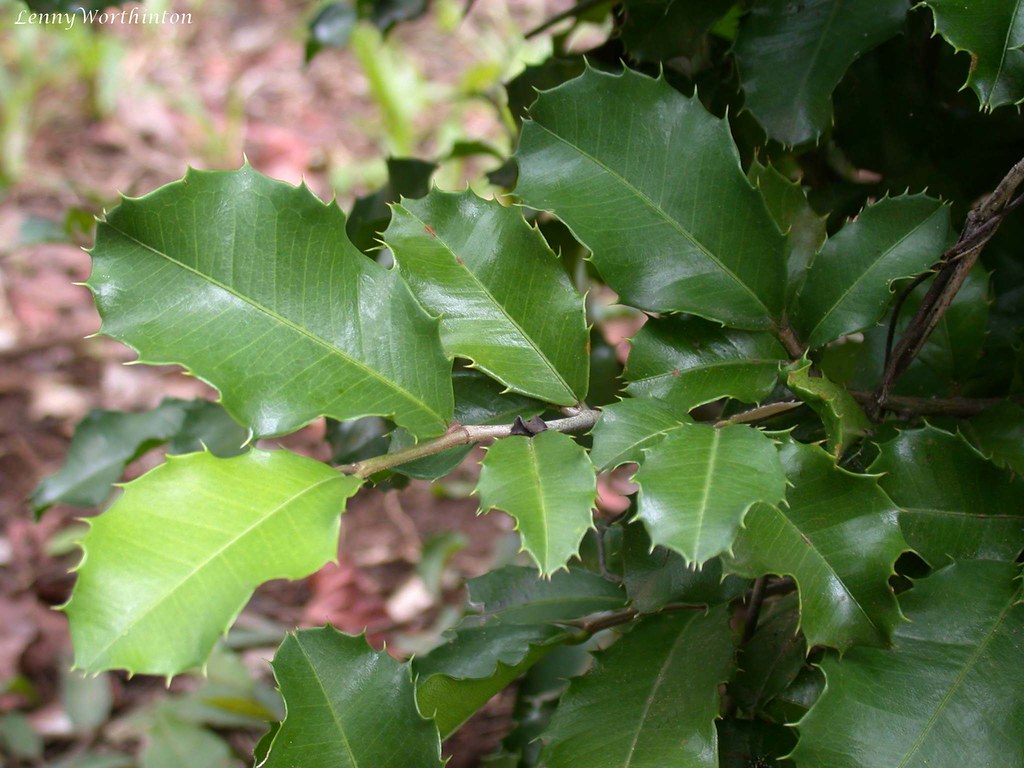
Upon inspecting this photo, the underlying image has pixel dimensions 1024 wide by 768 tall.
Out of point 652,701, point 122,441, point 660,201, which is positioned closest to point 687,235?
point 660,201

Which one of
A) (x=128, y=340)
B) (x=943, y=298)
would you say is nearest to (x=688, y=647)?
(x=943, y=298)

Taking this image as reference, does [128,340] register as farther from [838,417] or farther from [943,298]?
[943,298]

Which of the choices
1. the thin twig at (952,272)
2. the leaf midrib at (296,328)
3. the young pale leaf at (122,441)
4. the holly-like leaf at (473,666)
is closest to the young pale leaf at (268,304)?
the leaf midrib at (296,328)

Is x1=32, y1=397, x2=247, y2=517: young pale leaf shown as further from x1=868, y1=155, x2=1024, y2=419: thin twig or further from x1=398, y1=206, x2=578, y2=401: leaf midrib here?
x1=868, y1=155, x2=1024, y2=419: thin twig

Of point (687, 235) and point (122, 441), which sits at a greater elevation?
point (687, 235)

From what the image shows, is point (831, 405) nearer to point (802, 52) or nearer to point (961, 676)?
point (961, 676)
